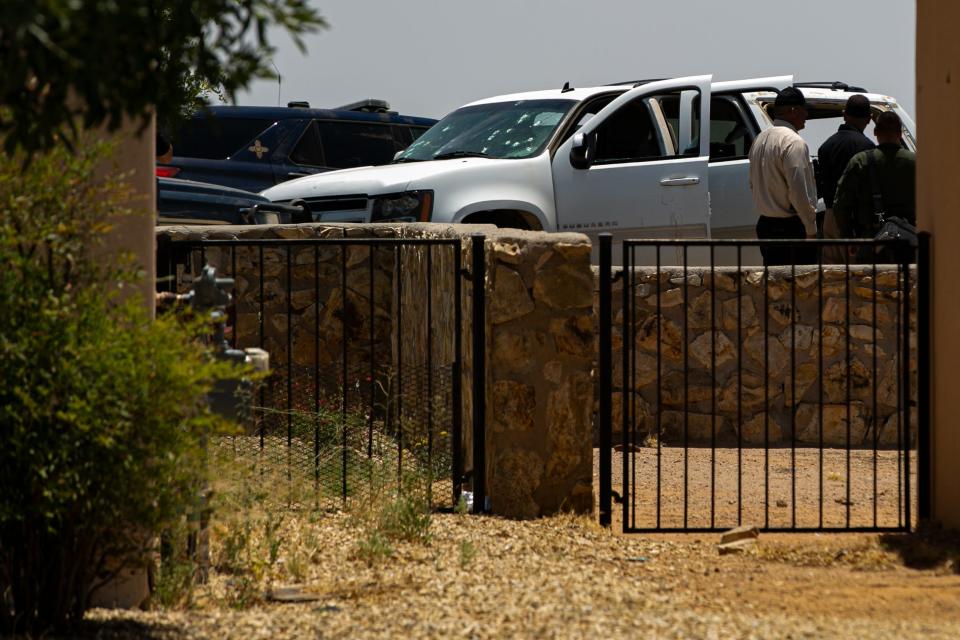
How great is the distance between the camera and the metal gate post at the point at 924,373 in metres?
6.38

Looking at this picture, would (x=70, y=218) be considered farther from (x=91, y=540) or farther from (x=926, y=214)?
(x=926, y=214)

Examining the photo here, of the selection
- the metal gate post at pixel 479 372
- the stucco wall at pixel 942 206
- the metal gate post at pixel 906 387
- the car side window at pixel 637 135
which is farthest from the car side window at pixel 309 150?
A: the stucco wall at pixel 942 206

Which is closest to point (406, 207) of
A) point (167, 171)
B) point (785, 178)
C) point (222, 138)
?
point (785, 178)

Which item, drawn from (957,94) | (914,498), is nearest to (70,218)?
(957,94)

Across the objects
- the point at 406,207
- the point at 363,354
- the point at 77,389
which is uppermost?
the point at 406,207

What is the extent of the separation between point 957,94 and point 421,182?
16.1ft

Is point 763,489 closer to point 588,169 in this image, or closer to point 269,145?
point 588,169

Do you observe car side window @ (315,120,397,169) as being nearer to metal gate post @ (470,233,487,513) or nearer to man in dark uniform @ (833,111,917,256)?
man in dark uniform @ (833,111,917,256)

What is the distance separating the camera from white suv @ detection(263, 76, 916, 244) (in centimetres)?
1050

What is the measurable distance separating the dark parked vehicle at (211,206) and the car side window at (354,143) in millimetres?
3056

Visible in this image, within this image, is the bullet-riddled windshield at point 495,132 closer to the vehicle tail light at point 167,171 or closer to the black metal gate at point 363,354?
the black metal gate at point 363,354

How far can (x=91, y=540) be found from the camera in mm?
4449

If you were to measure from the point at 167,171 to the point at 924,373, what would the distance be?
8.16 metres

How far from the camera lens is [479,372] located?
6.64 metres
